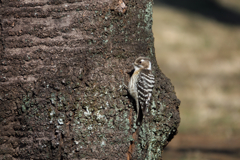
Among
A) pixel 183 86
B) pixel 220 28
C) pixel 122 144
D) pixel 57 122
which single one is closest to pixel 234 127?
pixel 183 86

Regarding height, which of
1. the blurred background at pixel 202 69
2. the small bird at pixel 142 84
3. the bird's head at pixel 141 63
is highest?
the bird's head at pixel 141 63

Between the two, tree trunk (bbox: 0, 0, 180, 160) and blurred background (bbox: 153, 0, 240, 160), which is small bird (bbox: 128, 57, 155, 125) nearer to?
tree trunk (bbox: 0, 0, 180, 160)

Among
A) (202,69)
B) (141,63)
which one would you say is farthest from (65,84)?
(202,69)

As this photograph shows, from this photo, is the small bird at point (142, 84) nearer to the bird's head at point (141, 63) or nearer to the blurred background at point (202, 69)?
the bird's head at point (141, 63)

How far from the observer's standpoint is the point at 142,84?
3.47 metres

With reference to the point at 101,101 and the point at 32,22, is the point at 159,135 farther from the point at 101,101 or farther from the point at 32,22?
the point at 32,22

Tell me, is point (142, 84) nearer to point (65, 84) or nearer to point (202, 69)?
point (65, 84)

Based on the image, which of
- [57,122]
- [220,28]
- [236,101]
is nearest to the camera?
[57,122]

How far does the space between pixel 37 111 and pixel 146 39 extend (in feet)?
4.61

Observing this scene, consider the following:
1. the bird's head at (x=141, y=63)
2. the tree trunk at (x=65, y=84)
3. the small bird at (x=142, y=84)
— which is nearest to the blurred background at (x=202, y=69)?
the small bird at (x=142, y=84)

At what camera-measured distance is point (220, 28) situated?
699 inches

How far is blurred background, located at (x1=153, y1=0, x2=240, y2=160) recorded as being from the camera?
25.6ft

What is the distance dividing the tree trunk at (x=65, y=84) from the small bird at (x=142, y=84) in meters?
0.09

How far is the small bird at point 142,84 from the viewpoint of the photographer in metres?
3.21
